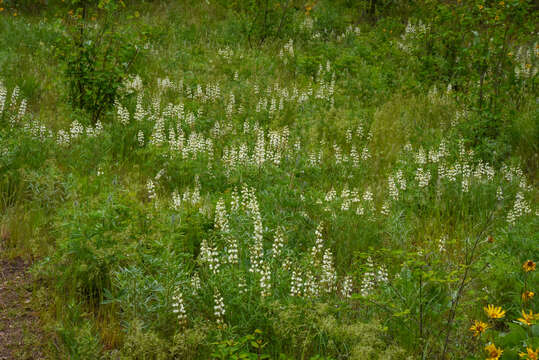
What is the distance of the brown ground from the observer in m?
3.31

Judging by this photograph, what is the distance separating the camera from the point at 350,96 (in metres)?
9.50

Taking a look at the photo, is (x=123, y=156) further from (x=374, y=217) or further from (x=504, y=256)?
(x=504, y=256)

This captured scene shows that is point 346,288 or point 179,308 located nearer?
point 179,308

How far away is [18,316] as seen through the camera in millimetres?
3635

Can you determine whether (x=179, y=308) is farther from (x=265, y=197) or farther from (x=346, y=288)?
(x=265, y=197)

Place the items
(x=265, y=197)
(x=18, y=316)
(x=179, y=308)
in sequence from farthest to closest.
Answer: (x=265, y=197), (x=18, y=316), (x=179, y=308)

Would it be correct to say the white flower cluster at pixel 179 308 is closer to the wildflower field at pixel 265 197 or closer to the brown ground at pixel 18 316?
the wildflower field at pixel 265 197

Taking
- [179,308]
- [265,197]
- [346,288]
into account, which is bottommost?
[179,308]

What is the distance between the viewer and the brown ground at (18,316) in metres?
3.31

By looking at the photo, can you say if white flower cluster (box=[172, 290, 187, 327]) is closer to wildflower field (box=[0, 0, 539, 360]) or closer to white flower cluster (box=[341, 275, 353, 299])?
wildflower field (box=[0, 0, 539, 360])

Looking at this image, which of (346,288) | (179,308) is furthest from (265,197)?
(179,308)

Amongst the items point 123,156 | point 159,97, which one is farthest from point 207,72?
point 123,156

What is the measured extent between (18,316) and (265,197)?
98.3 inches

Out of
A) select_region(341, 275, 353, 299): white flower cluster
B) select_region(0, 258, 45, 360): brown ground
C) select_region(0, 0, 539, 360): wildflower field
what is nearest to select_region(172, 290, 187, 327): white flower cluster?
select_region(0, 0, 539, 360): wildflower field
